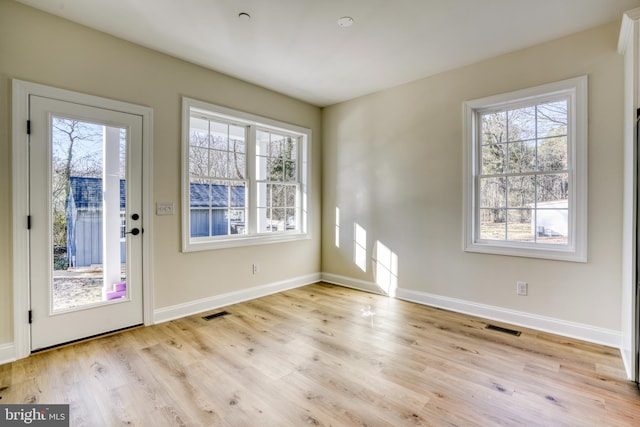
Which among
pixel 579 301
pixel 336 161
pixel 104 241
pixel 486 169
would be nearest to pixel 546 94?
pixel 486 169

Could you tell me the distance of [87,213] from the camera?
2809mm

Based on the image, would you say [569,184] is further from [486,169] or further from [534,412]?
[534,412]

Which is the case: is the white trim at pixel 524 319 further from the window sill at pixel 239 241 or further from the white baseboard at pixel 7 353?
the white baseboard at pixel 7 353

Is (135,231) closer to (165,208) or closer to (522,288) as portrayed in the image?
(165,208)

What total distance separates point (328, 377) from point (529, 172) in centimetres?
280

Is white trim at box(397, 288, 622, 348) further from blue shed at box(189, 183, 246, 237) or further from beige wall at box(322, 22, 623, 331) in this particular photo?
blue shed at box(189, 183, 246, 237)

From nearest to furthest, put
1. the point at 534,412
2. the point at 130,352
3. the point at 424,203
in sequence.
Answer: the point at 534,412
the point at 130,352
the point at 424,203

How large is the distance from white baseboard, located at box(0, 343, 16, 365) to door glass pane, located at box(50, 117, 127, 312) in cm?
35

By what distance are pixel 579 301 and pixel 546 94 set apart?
6.52 ft

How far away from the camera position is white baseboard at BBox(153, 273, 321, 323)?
10.9 ft

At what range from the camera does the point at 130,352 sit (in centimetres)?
261

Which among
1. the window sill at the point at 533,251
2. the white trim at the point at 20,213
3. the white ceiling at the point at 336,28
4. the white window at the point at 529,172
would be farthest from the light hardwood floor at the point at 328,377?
the white ceiling at the point at 336,28

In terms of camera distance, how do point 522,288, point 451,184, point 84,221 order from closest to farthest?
point 84,221 → point 522,288 → point 451,184

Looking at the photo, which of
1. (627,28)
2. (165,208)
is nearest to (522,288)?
(627,28)
